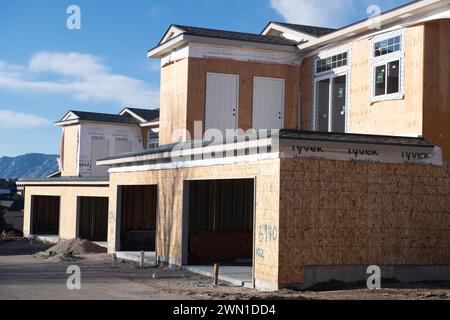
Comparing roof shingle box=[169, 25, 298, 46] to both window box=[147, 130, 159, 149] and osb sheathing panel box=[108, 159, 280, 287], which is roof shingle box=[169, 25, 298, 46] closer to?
osb sheathing panel box=[108, 159, 280, 287]

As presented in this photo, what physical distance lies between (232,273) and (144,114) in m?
25.7

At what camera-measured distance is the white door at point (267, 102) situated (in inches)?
1019

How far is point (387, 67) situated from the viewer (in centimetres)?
2064

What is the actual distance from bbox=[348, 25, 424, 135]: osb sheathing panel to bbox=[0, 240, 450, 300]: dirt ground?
501cm

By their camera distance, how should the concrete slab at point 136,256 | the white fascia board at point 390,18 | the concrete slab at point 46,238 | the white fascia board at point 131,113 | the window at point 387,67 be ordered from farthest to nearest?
the white fascia board at point 131,113 < the concrete slab at point 46,238 < the concrete slab at point 136,256 < the window at point 387,67 < the white fascia board at point 390,18

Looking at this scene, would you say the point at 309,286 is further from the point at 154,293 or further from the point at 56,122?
the point at 56,122

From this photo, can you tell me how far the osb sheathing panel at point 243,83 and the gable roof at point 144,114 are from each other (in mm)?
17322

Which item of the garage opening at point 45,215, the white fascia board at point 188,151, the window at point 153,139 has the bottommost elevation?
the garage opening at point 45,215

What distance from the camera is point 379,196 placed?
1727 cm

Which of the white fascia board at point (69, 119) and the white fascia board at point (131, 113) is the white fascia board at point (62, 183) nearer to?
the white fascia board at point (69, 119)

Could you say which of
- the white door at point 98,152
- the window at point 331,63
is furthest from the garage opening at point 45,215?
the window at point 331,63

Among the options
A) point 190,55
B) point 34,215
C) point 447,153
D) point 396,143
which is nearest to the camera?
point 396,143
